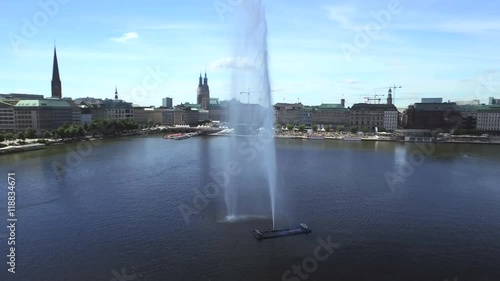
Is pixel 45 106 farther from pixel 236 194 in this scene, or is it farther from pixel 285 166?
pixel 236 194

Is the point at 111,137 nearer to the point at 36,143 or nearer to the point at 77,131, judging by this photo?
the point at 77,131

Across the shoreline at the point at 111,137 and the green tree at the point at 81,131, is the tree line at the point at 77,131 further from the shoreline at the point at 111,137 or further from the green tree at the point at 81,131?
the shoreline at the point at 111,137

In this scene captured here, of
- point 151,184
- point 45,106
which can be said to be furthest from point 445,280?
point 45,106

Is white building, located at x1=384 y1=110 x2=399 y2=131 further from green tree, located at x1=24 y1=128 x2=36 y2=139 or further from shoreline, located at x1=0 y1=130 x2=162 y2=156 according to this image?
green tree, located at x1=24 y1=128 x2=36 y2=139

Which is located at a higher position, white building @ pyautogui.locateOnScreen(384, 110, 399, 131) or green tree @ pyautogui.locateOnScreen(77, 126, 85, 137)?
white building @ pyautogui.locateOnScreen(384, 110, 399, 131)

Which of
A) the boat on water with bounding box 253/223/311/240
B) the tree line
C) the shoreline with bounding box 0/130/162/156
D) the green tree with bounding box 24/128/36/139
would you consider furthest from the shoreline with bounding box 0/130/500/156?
the boat on water with bounding box 253/223/311/240

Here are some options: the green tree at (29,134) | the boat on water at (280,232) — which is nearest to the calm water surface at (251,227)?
the boat on water at (280,232)

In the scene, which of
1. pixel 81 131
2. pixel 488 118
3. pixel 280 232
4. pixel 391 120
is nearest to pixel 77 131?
pixel 81 131

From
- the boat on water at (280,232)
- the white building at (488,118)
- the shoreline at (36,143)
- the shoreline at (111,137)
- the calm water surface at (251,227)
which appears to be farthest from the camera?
the white building at (488,118)
